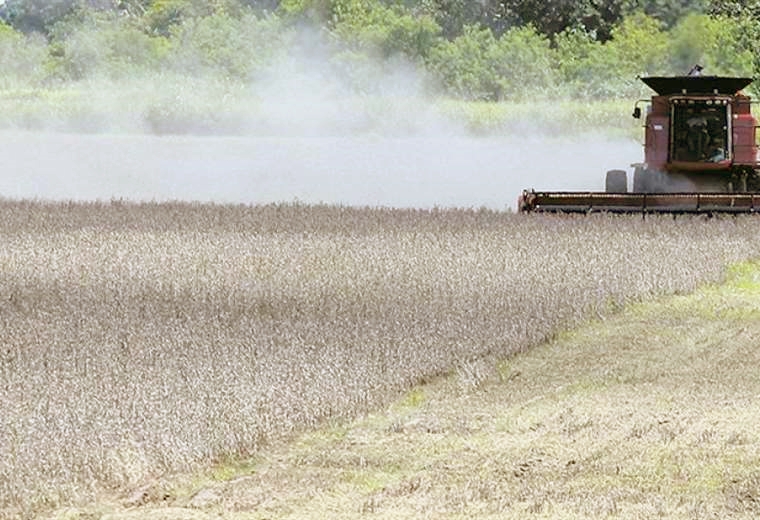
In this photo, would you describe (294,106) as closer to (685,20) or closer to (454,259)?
(685,20)

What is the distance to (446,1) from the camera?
165ft

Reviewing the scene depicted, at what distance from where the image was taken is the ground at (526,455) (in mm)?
8375

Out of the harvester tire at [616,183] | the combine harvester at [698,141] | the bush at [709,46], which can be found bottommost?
the harvester tire at [616,183]

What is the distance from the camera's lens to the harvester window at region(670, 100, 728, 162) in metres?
28.4

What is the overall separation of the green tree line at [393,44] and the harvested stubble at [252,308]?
18.9 meters

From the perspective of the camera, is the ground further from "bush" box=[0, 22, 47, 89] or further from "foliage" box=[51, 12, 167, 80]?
"bush" box=[0, 22, 47, 89]

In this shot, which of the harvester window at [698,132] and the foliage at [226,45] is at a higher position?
the foliage at [226,45]

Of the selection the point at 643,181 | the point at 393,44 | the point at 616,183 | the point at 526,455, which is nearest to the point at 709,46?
the point at 643,181

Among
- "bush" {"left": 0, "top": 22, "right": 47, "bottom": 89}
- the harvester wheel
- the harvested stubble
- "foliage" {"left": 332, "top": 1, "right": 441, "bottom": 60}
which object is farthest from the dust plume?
the harvested stubble

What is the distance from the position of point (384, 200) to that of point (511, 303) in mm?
20545

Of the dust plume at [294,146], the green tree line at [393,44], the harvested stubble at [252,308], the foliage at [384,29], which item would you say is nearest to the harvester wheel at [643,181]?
the harvested stubble at [252,308]

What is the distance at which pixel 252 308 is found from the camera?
14.9m

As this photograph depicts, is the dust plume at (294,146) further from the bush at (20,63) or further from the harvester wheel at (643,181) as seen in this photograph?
the harvester wheel at (643,181)

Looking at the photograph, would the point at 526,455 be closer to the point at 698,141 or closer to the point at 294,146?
the point at 698,141
